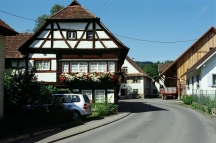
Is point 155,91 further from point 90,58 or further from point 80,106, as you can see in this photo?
point 80,106

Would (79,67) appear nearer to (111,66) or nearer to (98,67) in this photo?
(98,67)

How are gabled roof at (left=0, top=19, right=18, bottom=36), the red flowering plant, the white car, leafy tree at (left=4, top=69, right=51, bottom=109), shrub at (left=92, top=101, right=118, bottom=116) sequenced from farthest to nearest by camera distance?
the red flowering plant → shrub at (left=92, top=101, right=118, bottom=116) → the white car → leafy tree at (left=4, top=69, right=51, bottom=109) → gabled roof at (left=0, top=19, right=18, bottom=36)

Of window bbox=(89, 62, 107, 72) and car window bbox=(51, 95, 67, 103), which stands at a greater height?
window bbox=(89, 62, 107, 72)

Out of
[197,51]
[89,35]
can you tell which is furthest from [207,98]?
[197,51]

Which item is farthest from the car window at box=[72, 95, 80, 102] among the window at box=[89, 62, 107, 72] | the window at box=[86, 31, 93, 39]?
the window at box=[86, 31, 93, 39]

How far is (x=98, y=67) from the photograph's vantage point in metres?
27.6

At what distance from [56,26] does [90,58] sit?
4.12 m

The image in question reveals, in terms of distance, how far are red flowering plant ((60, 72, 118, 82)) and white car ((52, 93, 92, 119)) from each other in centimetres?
634

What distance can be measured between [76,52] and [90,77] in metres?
2.88

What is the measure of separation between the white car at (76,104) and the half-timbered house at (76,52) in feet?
22.0

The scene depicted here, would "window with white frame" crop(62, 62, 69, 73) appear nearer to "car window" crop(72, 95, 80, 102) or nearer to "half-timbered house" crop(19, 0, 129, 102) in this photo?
"half-timbered house" crop(19, 0, 129, 102)

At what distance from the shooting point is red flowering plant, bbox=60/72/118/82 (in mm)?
26453

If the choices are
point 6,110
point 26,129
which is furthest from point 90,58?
point 26,129

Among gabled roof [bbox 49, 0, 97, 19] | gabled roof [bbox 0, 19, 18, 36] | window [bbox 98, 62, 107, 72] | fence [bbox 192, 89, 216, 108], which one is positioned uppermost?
gabled roof [bbox 49, 0, 97, 19]
